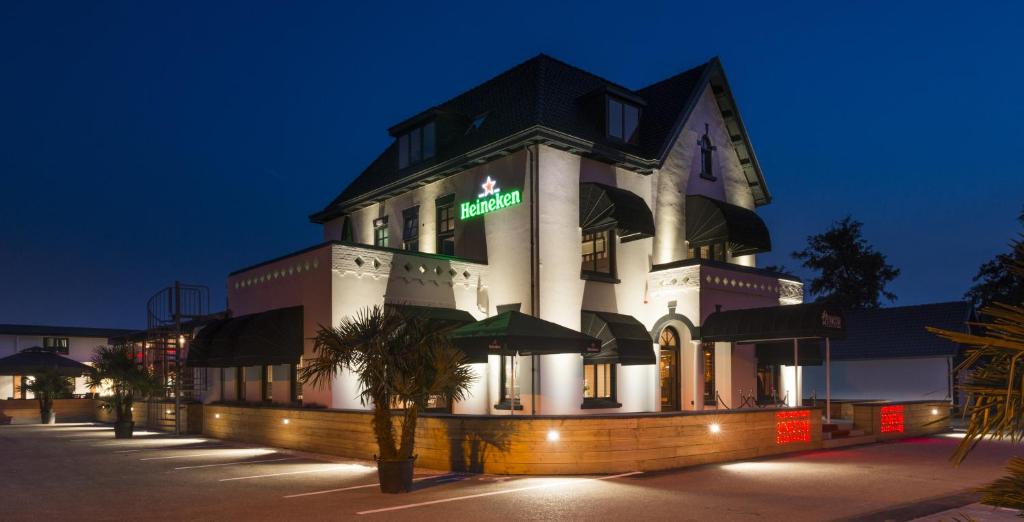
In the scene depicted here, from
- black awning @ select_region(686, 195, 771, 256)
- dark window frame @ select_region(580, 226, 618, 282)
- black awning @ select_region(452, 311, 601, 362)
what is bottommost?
black awning @ select_region(452, 311, 601, 362)

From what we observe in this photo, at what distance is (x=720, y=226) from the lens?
2745cm

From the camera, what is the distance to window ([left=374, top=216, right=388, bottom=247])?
100 ft

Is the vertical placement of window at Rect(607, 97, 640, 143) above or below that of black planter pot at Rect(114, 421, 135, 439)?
above

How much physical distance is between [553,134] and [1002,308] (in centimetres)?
2110

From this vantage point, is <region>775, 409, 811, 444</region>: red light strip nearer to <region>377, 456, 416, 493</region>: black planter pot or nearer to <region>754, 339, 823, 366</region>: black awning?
<region>754, 339, 823, 366</region>: black awning

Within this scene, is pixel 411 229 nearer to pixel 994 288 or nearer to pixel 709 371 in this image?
pixel 709 371

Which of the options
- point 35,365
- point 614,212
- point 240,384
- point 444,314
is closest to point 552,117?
point 614,212

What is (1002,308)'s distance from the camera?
3.30m

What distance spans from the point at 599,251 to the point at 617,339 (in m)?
3.50

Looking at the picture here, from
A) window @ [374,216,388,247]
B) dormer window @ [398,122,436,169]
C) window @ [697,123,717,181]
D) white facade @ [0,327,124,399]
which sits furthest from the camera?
white facade @ [0,327,124,399]

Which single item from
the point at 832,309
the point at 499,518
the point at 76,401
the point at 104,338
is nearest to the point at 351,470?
the point at 499,518

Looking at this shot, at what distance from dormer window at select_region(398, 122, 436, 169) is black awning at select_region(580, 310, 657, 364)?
8.81 meters

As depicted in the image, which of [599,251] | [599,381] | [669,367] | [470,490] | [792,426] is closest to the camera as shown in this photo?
[470,490]

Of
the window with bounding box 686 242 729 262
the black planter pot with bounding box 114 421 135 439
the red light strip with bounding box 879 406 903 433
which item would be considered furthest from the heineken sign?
the red light strip with bounding box 879 406 903 433
